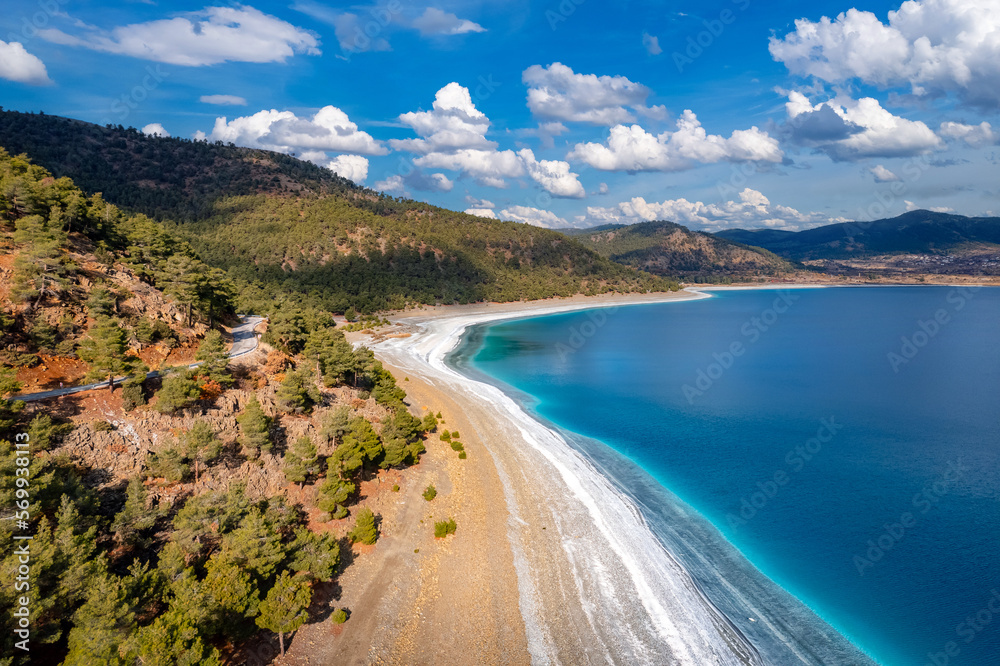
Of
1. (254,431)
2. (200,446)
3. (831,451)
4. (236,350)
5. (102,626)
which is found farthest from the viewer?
(831,451)

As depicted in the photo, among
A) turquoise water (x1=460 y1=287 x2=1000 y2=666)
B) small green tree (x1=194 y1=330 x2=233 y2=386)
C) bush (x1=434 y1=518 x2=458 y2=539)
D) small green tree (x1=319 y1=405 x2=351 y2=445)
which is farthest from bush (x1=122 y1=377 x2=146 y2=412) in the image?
turquoise water (x1=460 y1=287 x2=1000 y2=666)

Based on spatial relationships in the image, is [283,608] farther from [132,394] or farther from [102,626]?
[132,394]

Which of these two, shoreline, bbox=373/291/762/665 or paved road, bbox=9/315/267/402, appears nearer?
shoreline, bbox=373/291/762/665

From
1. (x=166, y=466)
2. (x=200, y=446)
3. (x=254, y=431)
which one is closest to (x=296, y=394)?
(x=254, y=431)

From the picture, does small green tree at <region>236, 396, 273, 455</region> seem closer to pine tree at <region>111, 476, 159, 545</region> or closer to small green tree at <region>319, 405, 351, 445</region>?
small green tree at <region>319, 405, 351, 445</region>

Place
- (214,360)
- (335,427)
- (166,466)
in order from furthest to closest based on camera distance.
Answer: (335,427), (214,360), (166,466)

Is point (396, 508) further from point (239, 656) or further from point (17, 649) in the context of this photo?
point (17, 649)

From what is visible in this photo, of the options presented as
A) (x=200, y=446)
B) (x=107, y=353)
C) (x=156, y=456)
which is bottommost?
(x=156, y=456)
